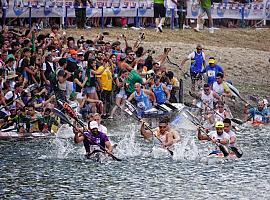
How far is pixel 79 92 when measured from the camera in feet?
110

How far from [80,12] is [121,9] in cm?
238

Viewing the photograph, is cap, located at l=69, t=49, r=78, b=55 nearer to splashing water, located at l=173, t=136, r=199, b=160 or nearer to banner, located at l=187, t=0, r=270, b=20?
splashing water, located at l=173, t=136, r=199, b=160

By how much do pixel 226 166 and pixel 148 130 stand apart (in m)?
2.84

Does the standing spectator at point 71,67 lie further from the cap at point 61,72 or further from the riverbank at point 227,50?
the riverbank at point 227,50

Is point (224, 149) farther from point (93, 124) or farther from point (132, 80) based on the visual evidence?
point (132, 80)

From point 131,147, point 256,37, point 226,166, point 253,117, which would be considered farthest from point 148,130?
point 256,37

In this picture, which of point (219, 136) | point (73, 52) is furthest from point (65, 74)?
point (219, 136)

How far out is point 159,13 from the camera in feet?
140

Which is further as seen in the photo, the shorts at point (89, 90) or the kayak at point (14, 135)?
the shorts at point (89, 90)

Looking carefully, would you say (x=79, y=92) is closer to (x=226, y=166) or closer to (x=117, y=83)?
(x=117, y=83)

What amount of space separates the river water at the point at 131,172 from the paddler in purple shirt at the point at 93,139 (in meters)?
0.35

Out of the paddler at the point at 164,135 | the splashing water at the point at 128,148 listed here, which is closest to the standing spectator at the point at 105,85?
the splashing water at the point at 128,148

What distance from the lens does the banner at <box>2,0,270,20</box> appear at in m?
39.7

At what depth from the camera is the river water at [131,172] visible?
2523 cm
